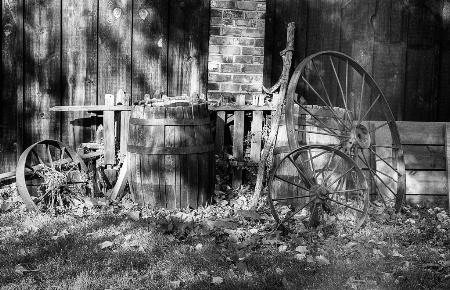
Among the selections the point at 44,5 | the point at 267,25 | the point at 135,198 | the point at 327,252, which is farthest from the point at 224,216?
the point at 44,5

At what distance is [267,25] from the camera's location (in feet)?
20.0

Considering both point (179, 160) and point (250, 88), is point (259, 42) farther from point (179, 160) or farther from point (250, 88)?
point (179, 160)

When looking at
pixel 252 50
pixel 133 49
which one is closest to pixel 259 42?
pixel 252 50

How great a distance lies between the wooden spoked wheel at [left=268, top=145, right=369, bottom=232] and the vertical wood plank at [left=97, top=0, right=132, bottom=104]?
1.82 meters

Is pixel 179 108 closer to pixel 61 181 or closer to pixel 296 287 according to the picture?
pixel 61 181

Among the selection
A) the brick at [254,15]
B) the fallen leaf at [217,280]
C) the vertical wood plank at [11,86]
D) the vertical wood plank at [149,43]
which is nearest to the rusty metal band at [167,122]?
the vertical wood plank at [149,43]

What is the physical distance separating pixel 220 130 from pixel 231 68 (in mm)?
606

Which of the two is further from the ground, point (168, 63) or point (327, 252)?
point (168, 63)

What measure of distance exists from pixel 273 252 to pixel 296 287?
621 millimetres

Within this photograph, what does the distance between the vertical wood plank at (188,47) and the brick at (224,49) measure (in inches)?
4.7

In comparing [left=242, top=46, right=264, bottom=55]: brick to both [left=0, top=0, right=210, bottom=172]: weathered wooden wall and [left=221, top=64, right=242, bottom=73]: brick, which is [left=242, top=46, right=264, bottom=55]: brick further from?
[left=0, top=0, right=210, bottom=172]: weathered wooden wall

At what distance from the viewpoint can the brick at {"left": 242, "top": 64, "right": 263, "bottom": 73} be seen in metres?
5.86

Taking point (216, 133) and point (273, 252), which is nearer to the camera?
point (273, 252)

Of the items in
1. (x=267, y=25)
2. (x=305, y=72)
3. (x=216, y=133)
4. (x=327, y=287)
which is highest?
(x=267, y=25)
